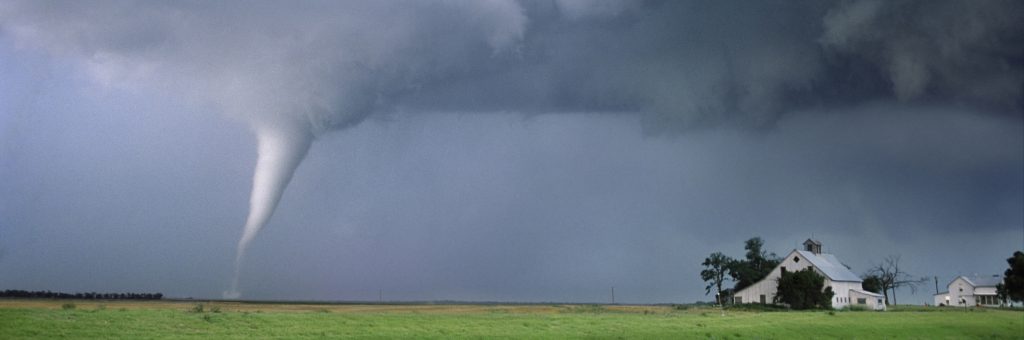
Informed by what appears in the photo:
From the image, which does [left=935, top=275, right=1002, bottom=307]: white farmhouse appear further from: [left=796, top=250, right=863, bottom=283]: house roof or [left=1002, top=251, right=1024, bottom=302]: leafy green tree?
[left=796, top=250, right=863, bottom=283]: house roof

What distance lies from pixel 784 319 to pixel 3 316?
5948 cm

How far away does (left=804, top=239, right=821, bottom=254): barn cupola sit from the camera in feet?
433

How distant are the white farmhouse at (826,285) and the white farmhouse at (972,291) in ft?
178

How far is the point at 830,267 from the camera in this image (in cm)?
12194

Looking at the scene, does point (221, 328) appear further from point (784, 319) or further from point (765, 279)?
point (765, 279)

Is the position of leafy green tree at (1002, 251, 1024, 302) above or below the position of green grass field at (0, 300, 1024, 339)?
above

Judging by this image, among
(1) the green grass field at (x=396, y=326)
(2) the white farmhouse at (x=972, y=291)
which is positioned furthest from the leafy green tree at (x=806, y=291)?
(2) the white farmhouse at (x=972, y=291)

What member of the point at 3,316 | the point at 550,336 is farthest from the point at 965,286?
the point at 3,316

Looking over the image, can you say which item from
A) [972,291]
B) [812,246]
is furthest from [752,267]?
[972,291]

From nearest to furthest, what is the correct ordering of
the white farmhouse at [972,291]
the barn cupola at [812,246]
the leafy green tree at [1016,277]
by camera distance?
the leafy green tree at [1016,277]
the barn cupola at [812,246]
the white farmhouse at [972,291]

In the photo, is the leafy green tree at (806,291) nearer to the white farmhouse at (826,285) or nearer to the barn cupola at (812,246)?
the white farmhouse at (826,285)

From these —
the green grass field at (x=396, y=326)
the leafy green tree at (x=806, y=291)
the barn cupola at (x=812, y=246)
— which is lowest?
the green grass field at (x=396, y=326)

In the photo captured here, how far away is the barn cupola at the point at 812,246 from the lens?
132125 millimetres

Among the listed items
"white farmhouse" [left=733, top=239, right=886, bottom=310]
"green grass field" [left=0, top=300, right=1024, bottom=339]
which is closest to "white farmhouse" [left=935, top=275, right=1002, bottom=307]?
"white farmhouse" [left=733, top=239, right=886, bottom=310]
